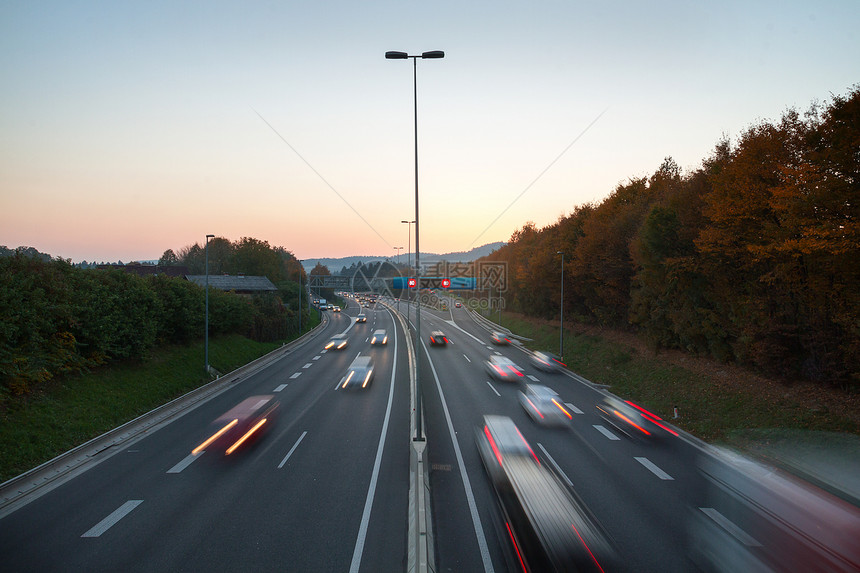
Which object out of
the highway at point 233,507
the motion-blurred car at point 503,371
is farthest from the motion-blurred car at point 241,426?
the motion-blurred car at point 503,371

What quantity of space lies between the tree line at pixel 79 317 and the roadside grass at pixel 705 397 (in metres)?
26.7

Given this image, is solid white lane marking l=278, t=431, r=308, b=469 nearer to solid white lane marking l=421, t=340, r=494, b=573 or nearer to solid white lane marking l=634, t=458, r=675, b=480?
solid white lane marking l=421, t=340, r=494, b=573

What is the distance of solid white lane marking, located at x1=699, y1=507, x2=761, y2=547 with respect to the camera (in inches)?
346

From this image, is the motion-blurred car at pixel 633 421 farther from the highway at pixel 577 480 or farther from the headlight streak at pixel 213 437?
the headlight streak at pixel 213 437

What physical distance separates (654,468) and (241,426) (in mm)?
15364

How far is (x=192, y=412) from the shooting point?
66.9 ft

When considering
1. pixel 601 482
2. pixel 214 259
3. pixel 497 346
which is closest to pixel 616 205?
pixel 497 346

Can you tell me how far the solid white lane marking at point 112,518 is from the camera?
9.79 meters

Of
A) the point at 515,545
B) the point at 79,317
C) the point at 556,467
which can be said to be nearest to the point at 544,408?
the point at 556,467

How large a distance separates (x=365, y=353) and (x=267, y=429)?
21.6m

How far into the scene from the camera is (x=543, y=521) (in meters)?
7.90

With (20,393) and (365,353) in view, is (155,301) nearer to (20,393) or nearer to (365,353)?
(20,393)

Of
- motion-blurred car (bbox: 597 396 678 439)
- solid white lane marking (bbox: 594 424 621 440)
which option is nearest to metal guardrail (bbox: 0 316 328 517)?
solid white lane marking (bbox: 594 424 621 440)

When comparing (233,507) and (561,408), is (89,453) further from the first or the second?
(561,408)
